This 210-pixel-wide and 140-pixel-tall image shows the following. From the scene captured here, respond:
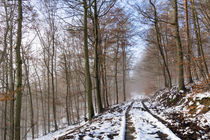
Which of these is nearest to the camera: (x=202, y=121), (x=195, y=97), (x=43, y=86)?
(x=202, y=121)

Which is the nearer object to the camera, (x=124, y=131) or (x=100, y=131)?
(x=124, y=131)

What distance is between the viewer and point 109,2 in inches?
419

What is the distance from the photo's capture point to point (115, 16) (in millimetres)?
11570

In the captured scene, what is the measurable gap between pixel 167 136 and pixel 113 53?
15534mm

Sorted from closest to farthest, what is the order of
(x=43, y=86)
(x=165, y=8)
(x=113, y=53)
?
(x=165, y=8) → (x=113, y=53) → (x=43, y=86)

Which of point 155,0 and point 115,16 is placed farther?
point 155,0

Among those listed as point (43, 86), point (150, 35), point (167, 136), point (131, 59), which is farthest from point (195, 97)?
point (43, 86)

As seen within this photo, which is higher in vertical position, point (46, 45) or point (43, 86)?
point (46, 45)

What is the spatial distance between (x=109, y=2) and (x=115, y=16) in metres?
1.32

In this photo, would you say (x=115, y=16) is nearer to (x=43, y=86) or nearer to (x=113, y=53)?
(x=113, y=53)

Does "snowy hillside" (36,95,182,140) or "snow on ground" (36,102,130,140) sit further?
"snow on ground" (36,102,130,140)

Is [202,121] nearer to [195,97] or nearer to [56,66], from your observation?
[195,97]

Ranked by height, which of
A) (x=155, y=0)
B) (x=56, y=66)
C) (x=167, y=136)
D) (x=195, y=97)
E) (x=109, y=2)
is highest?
(x=155, y=0)

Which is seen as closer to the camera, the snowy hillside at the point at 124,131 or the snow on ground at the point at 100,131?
the snowy hillside at the point at 124,131
